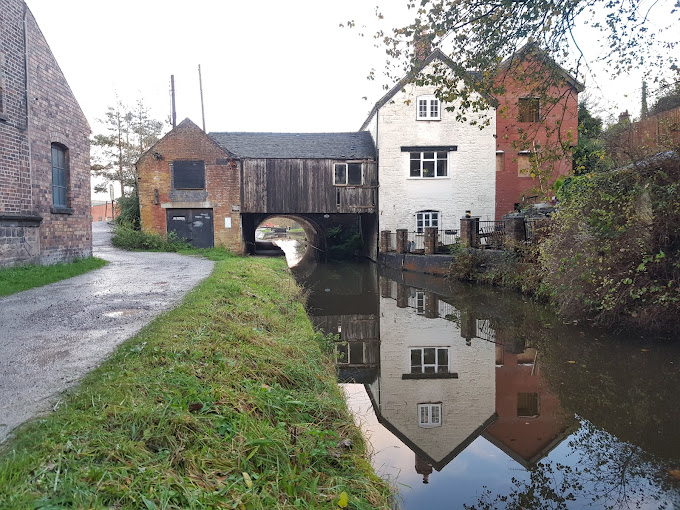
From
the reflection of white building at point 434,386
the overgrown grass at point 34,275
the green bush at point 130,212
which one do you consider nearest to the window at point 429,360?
the reflection of white building at point 434,386

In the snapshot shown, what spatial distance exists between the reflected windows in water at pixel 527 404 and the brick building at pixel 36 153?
1023 cm

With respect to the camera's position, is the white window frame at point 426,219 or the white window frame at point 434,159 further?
the white window frame at point 426,219

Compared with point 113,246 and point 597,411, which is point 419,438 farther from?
point 113,246

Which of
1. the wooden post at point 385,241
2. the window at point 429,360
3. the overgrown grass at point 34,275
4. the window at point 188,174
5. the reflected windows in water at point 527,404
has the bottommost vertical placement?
the reflected windows in water at point 527,404

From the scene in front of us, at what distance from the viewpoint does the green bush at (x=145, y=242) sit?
21562 mm

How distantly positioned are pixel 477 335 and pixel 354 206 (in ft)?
51.5

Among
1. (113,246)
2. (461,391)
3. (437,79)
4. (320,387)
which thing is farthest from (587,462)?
(113,246)

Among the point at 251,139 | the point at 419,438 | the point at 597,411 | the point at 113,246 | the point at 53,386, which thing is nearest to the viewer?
the point at 53,386

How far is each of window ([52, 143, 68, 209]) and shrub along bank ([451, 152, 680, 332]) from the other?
1214 cm

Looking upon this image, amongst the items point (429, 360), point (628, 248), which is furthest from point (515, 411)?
point (628, 248)

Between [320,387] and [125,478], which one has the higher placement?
[125,478]

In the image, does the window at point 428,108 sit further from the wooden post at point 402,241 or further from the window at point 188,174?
the window at point 188,174

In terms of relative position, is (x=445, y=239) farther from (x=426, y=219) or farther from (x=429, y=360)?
(x=429, y=360)

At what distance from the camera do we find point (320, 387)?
4.59 meters
